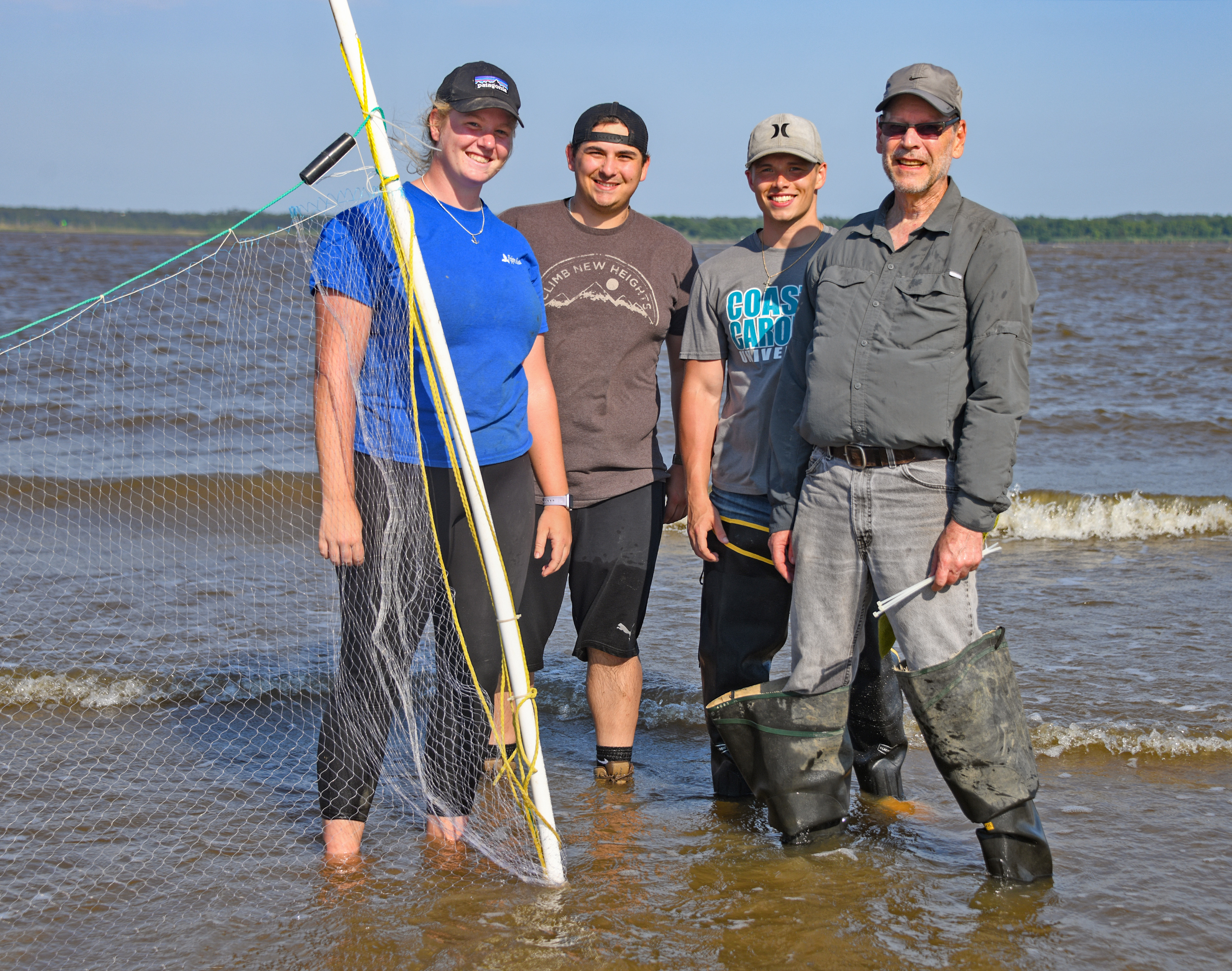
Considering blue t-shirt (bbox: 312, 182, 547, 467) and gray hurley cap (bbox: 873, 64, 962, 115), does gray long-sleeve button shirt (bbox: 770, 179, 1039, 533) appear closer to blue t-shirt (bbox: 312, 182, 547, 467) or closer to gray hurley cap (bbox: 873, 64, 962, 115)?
gray hurley cap (bbox: 873, 64, 962, 115)

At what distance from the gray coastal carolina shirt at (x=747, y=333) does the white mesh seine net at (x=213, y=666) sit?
1092mm

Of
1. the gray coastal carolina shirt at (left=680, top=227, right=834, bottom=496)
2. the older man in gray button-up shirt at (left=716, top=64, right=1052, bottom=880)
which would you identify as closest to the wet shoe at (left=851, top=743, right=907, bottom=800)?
the older man in gray button-up shirt at (left=716, top=64, right=1052, bottom=880)

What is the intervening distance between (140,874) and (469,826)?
108 cm

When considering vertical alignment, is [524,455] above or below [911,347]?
below

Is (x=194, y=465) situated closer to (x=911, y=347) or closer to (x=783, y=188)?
(x=783, y=188)

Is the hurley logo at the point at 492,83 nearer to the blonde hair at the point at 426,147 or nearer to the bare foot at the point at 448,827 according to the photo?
the blonde hair at the point at 426,147

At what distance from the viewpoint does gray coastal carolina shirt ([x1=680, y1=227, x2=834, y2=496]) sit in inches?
139

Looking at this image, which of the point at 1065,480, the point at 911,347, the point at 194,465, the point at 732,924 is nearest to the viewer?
the point at 911,347

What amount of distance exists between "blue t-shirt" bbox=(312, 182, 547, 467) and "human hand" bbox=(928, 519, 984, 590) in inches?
52.1

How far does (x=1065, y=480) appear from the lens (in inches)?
416

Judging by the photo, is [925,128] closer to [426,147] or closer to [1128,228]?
[426,147]

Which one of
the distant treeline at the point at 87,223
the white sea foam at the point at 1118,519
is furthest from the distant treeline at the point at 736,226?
the white sea foam at the point at 1118,519

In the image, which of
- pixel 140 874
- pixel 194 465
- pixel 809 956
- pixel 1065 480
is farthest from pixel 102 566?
pixel 1065 480

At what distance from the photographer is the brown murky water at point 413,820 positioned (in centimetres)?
303
